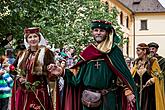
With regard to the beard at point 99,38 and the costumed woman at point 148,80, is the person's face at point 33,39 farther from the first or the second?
the costumed woman at point 148,80

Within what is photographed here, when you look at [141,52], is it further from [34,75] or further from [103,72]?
[103,72]

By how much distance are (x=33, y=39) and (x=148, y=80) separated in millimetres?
2875

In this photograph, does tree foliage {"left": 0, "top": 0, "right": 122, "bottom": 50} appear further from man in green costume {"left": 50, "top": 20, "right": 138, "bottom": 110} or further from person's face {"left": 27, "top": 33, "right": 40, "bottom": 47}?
man in green costume {"left": 50, "top": 20, "right": 138, "bottom": 110}

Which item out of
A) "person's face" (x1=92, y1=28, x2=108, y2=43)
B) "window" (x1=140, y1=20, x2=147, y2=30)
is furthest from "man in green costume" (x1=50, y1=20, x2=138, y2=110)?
"window" (x1=140, y1=20, x2=147, y2=30)

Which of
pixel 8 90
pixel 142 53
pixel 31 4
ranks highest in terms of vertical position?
pixel 31 4

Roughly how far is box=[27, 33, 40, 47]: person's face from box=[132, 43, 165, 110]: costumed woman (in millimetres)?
2480

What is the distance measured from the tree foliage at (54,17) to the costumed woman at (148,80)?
477cm

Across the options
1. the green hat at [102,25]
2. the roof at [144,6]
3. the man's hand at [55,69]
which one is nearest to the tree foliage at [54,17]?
the green hat at [102,25]

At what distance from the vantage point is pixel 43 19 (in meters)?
14.7

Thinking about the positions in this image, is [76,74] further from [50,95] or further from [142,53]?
[142,53]

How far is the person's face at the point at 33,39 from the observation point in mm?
7219

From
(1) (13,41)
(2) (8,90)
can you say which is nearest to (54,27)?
(1) (13,41)

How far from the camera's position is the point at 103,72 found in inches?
258

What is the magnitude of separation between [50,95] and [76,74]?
0.85 meters
